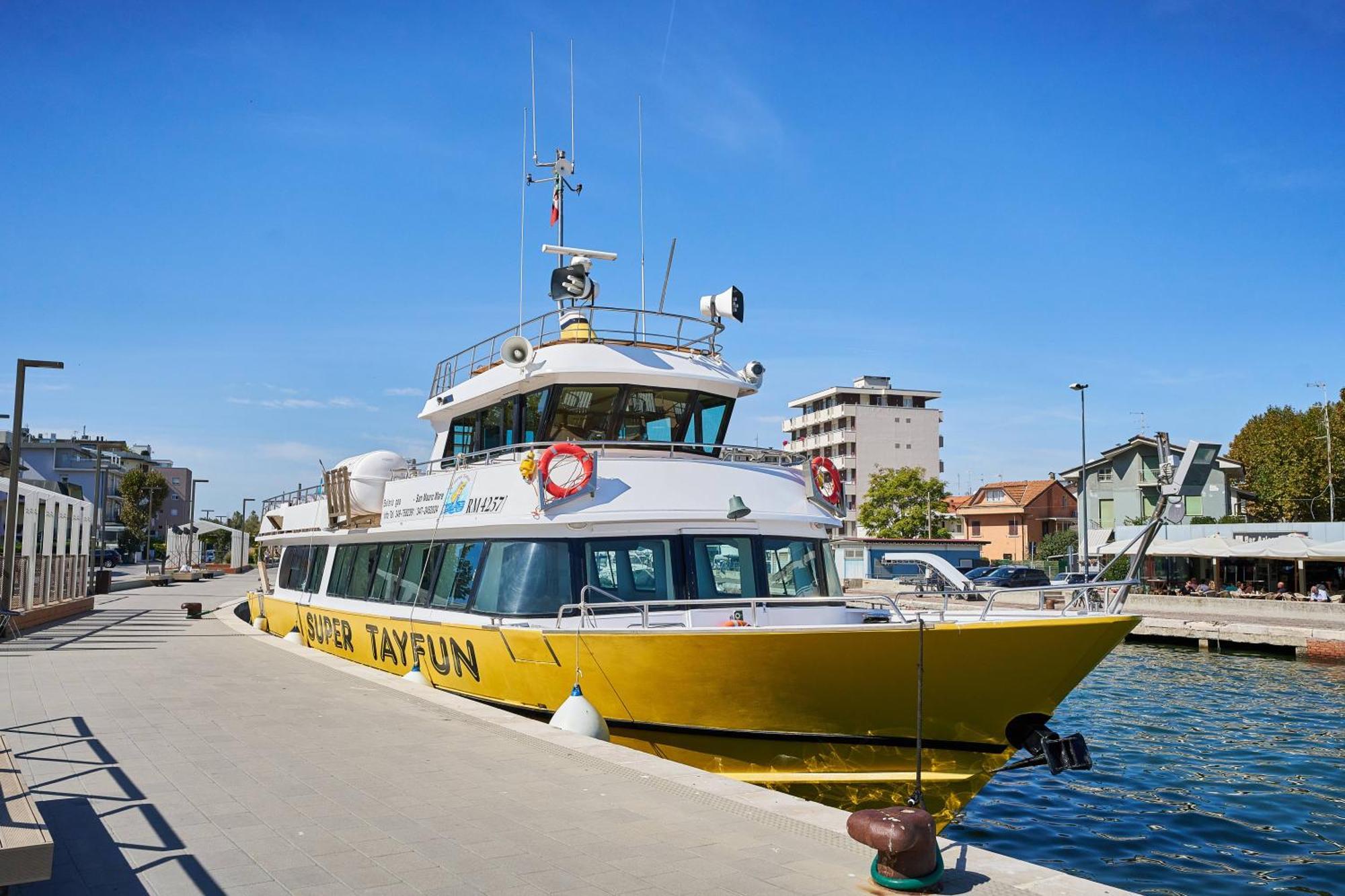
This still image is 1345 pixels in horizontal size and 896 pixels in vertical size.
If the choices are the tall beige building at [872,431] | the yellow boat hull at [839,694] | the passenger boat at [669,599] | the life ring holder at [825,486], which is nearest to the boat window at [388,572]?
the passenger boat at [669,599]

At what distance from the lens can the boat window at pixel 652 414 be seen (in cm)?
1328

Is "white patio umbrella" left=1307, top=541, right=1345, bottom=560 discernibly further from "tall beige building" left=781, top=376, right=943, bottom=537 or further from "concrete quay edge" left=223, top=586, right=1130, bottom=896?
"tall beige building" left=781, top=376, right=943, bottom=537

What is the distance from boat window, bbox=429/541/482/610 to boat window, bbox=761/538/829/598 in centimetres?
354

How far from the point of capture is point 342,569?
17.2 metres

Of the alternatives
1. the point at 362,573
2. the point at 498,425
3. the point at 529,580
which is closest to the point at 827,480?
the point at 529,580

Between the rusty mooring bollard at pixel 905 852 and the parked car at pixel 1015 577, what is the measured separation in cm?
3867

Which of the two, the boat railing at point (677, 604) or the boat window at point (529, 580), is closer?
the boat railing at point (677, 604)

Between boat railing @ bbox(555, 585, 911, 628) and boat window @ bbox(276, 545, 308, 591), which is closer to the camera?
boat railing @ bbox(555, 585, 911, 628)

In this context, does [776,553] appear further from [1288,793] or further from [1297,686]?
[1297,686]

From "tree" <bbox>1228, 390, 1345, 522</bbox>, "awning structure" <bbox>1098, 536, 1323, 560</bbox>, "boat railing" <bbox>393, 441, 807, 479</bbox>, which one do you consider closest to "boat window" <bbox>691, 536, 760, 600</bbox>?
"boat railing" <bbox>393, 441, 807, 479</bbox>

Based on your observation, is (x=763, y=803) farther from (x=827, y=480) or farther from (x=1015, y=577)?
(x=1015, y=577)

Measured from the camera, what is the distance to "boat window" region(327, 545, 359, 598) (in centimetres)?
1684

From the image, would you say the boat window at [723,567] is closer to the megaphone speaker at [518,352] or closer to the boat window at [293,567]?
the megaphone speaker at [518,352]

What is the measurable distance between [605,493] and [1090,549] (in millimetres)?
44933
